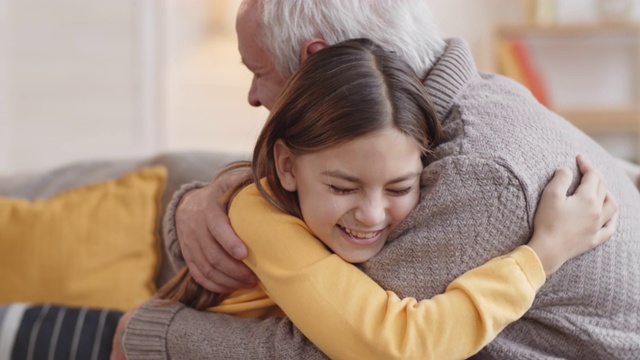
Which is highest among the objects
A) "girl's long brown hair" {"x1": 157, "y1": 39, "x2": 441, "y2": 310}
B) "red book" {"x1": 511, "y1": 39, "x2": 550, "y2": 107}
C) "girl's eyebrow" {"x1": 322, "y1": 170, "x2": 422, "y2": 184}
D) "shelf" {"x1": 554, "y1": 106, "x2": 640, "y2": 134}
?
"girl's long brown hair" {"x1": 157, "y1": 39, "x2": 441, "y2": 310}

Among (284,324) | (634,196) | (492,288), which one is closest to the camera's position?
(492,288)

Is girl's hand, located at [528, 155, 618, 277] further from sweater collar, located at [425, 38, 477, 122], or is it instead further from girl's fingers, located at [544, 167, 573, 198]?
sweater collar, located at [425, 38, 477, 122]

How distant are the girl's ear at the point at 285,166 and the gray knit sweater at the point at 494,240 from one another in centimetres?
17

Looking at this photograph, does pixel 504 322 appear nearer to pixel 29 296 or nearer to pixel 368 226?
pixel 368 226

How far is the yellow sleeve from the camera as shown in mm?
1220

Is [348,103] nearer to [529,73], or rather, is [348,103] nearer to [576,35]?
[529,73]

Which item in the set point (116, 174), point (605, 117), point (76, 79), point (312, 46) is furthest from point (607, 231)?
point (76, 79)

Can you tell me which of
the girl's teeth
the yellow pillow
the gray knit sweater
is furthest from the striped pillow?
the girl's teeth

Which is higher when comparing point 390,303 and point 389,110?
point 389,110

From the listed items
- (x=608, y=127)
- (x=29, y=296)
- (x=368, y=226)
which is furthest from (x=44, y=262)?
(x=608, y=127)

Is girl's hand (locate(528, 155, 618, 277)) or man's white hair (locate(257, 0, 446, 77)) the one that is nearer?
girl's hand (locate(528, 155, 618, 277))

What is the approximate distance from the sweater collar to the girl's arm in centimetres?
21

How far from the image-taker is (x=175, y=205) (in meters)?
1.77

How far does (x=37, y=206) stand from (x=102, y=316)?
16.4 inches
